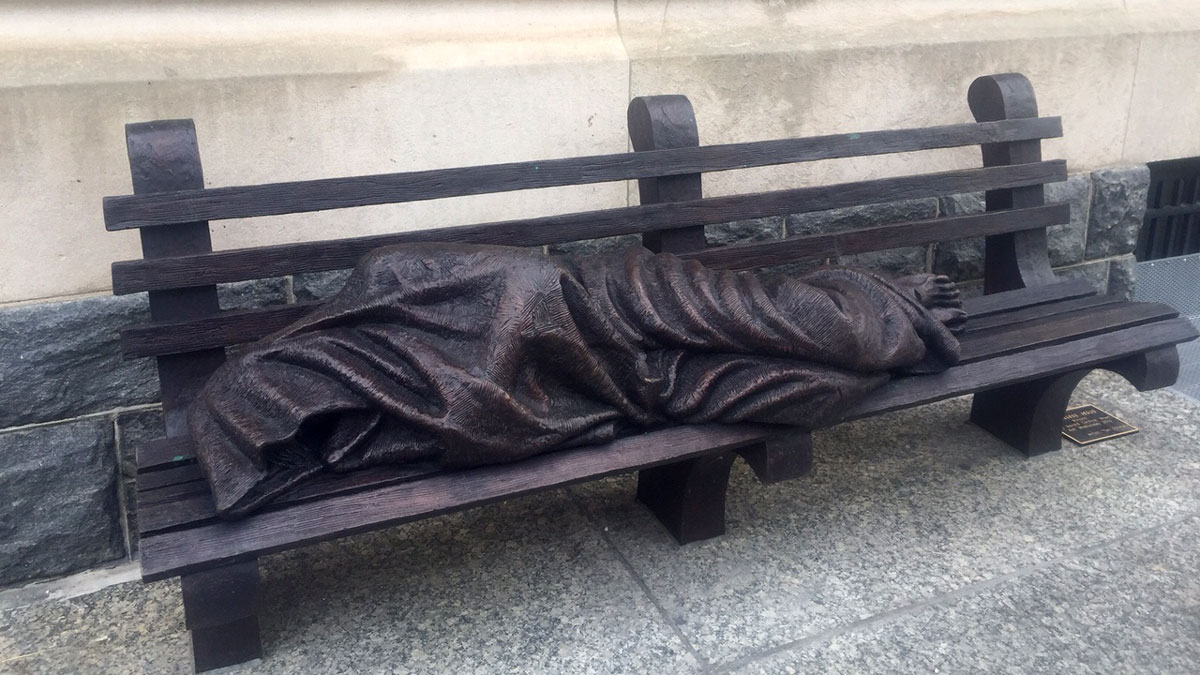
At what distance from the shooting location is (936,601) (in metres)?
2.55

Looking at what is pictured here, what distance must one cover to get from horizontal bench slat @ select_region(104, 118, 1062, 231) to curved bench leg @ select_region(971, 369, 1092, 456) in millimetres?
874

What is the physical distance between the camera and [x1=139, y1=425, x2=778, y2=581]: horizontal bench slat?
204cm

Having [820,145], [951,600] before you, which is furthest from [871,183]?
[951,600]

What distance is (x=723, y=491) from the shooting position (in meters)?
2.76

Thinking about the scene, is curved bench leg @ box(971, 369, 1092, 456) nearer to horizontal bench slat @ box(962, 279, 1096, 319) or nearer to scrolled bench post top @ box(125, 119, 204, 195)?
horizontal bench slat @ box(962, 279, 1096, 319)

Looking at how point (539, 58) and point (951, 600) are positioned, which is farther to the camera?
point (539, 58)

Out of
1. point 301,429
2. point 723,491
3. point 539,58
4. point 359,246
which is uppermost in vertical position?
point 539,58

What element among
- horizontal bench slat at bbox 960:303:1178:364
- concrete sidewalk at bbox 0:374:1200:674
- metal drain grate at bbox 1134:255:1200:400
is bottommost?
concrete sidewalk at bbox 0:374:1200:674

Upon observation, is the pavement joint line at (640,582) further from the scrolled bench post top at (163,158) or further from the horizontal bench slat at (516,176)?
the scrolled bench post top at (163,158)

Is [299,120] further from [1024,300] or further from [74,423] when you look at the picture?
[1024,300]

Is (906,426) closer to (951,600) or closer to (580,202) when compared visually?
(951,600)

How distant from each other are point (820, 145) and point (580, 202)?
847mm

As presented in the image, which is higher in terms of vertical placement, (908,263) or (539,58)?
(539,58)

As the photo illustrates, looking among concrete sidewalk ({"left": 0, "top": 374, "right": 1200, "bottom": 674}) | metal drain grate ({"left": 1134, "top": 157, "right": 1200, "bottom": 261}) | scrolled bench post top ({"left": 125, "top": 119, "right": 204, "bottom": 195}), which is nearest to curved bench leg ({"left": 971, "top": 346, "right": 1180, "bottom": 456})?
concrete sidewalk ({"left": 0, "top": 374, "right": 1200, "bottom": 674})
